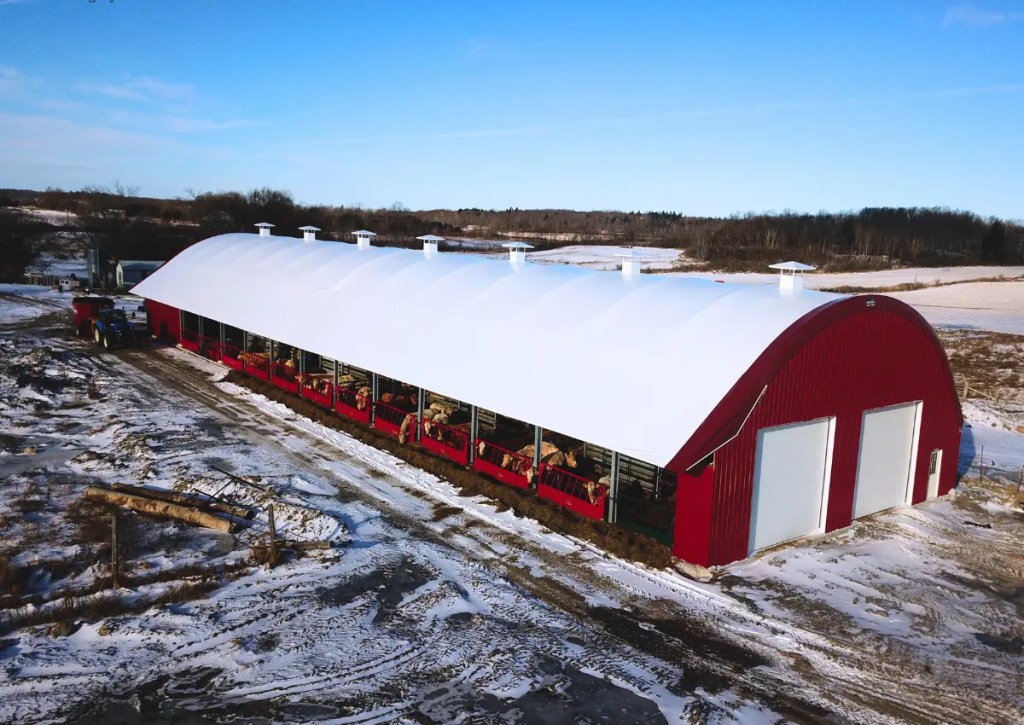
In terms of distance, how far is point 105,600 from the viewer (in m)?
12.3

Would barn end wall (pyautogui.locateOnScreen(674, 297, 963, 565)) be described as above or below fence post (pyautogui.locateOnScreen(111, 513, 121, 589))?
above

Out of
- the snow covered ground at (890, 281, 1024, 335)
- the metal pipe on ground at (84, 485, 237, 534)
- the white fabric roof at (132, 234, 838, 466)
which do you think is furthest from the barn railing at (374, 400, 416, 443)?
the snow covered ground at (890, 281, 1024, 335)

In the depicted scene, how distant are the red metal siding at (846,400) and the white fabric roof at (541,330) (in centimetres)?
89

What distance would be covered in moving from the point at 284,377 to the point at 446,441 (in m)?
9.69

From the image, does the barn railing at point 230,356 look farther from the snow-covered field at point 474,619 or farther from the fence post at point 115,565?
the fence post at point 115,565

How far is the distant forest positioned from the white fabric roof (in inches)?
1865

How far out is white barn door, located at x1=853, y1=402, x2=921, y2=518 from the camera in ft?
55.8

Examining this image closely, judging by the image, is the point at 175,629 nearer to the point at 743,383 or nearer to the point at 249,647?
the point at 249,647

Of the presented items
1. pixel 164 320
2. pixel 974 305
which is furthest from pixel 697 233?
pixel 164 320

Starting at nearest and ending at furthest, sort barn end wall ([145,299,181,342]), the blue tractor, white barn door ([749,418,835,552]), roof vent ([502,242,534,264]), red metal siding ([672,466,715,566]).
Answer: red metal siding ([672,466,715,566]) < white barn door ([749,418,835,552]) < roof vent ([502,242,534,264]) < the blue tractor < barn end wall ([145,299,181,342])

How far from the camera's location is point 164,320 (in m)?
37.0

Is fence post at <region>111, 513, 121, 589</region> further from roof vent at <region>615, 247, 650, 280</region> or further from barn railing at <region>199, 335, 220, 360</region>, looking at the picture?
barn railing at <region>199, 335, 220, 360</region>

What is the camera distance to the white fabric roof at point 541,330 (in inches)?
606

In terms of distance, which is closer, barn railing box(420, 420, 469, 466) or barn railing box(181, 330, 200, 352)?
barn railing box(420, 420, 469, 466)
